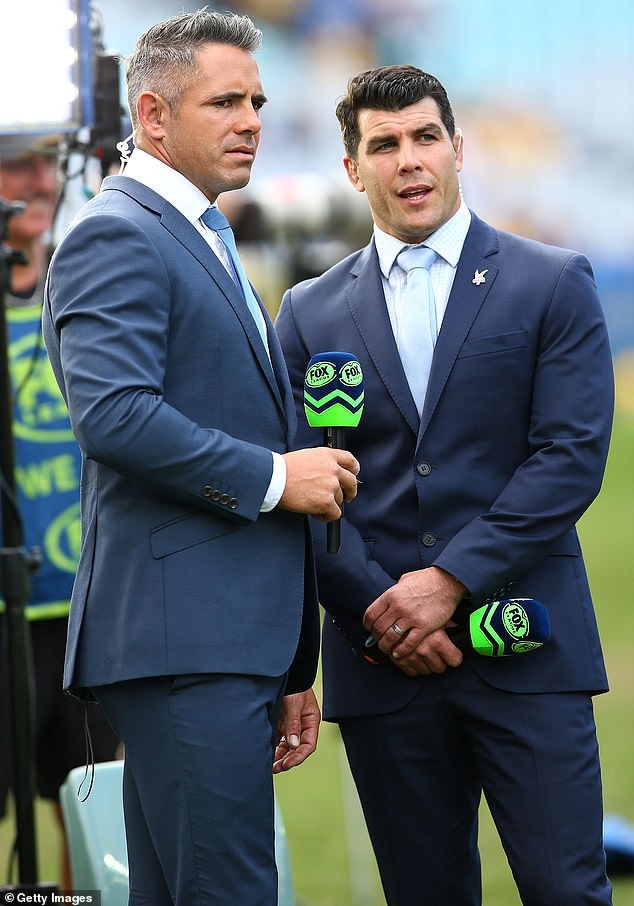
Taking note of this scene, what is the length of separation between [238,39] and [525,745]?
4.03 ft

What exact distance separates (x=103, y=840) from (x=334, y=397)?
1.11m

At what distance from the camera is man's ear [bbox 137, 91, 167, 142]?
2.04 meters

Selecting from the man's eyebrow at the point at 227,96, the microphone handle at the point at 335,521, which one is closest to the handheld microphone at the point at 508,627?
the microphone handle at the point at 335,521

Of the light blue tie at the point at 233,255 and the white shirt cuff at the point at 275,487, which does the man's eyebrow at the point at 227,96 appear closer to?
the light blue tie at the point at 233,255

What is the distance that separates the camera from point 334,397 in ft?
6.85

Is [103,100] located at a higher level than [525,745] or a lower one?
higher

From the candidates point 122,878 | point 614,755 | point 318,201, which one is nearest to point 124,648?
A: point 122,878

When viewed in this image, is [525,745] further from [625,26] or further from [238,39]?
[625,26]

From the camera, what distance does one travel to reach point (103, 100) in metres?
2.96

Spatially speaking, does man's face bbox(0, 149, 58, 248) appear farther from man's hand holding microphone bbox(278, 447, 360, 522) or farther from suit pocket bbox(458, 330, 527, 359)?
man's hand holding microphone bbox(278, 447, 360, 522)

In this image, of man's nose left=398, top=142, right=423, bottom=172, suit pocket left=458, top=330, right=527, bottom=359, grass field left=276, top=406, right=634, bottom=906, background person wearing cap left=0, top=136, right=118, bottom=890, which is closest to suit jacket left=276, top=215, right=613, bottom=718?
suit pocket left=458, top=330, right=527, bottom=359

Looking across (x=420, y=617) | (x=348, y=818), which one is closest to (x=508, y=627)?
(x=420, y=617)

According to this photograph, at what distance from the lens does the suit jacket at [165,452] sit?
1867mm

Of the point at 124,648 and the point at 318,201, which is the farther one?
the point at 318,201
